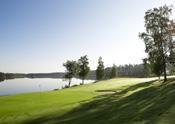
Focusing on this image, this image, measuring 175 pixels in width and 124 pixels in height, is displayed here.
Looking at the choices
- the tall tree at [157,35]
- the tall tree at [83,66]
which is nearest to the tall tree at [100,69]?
the tall tree at [83,66]

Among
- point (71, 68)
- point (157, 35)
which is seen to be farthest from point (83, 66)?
point (157, 35)

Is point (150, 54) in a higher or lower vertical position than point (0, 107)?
higher

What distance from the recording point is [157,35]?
2162 inches

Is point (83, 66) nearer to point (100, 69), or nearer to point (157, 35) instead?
point (100, 69)

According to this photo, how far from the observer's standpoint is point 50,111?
31078mm

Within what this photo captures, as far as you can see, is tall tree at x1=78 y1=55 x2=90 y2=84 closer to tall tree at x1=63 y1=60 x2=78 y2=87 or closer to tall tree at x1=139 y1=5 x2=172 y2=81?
tall tree at x1=63 y1=60 x2=78 y2=87

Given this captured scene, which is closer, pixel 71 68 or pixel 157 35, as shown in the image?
pixel 157 35

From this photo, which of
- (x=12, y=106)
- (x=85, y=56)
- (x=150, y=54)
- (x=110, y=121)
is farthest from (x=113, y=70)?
(x=110, y=121)

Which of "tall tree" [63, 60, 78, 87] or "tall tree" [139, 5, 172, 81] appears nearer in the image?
"tall tree" [139, 5, 172, 81]

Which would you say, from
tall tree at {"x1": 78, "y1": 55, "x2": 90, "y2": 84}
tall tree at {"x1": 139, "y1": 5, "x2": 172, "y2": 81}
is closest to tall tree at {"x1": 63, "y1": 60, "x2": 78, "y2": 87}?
tall tree at {"x1": 78, "y1": 55, "x2": 90, "y2": 84}

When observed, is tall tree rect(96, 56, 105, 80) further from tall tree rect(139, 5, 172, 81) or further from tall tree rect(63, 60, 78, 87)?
tall tree rect(139, 5, 172, 81)

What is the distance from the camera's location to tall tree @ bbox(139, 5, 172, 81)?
5456cm

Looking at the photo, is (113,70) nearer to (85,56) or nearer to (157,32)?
(85,56)

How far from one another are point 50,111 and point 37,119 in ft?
12.3
